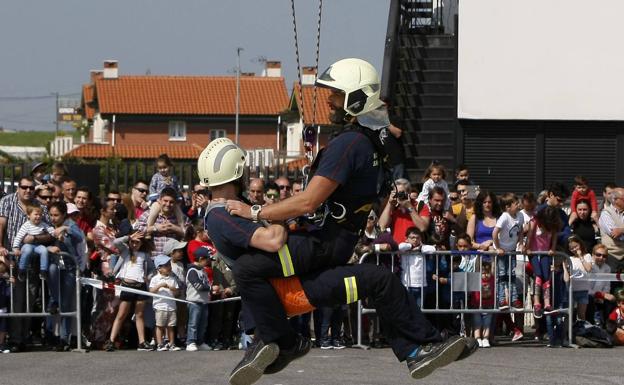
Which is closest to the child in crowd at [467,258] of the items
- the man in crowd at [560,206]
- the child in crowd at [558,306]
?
the child in crowd at [558,306]

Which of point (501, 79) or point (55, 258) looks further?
point (501, 79)

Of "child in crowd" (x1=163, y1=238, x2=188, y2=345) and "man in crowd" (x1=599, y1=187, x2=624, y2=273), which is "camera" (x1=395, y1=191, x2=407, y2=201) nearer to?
"child in crowd" (x1=163, y1=238, x2=188, y2=345)

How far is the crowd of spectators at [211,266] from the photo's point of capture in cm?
1514

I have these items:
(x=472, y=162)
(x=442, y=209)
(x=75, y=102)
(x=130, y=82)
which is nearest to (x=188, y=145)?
(x=130, y=82)

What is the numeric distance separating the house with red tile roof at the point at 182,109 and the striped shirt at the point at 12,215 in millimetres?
65323

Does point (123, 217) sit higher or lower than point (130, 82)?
lower

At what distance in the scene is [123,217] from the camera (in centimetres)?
1608

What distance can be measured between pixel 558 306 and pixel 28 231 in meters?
6.29

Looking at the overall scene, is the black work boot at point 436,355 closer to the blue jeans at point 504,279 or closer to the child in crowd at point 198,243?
the child in crowd at point 198,243

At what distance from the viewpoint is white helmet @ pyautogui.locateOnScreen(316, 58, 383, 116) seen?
27.1ft

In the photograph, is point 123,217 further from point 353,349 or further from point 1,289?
point 353,349

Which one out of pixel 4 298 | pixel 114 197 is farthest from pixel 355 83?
pixel 114 197

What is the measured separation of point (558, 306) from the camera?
52.8 feet

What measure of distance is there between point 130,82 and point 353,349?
70.4 meters
